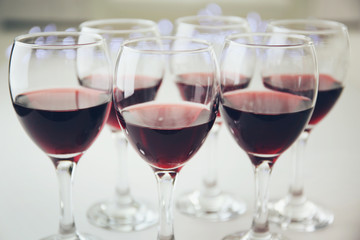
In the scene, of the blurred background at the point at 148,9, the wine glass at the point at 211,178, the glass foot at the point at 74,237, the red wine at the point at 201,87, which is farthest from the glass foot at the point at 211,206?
the blurred background at the point at 148,9

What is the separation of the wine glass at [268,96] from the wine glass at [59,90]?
0.18m

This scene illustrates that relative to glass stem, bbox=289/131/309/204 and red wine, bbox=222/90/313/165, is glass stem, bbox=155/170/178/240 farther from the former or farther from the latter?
glass stem, bbox=289/131/309/204

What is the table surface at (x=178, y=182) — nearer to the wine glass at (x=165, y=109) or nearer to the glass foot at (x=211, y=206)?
the glass foot at (x=211, y=206)

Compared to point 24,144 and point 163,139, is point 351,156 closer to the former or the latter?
point 163,139

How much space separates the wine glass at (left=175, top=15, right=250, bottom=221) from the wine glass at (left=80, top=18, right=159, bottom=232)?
0.21 feet

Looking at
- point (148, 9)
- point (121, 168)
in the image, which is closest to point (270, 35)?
point (121, 168)

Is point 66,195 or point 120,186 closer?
point 66,195

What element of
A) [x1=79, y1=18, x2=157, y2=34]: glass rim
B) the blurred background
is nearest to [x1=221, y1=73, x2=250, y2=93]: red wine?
[x1=79, y1=18, x2=157, y2=34]: glass rim

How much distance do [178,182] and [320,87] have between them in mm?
332

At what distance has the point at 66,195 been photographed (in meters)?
0.85

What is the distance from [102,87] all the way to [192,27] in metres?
0.25

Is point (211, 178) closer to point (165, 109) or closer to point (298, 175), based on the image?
point (298, 175)

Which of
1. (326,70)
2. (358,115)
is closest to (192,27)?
(326,70)

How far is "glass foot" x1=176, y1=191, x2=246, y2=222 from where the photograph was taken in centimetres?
97
